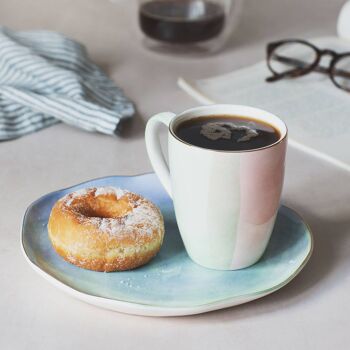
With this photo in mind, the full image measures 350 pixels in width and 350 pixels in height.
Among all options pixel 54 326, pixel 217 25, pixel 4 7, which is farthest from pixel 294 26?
pixel 54 326

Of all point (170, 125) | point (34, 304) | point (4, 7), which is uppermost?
point (170, 125)

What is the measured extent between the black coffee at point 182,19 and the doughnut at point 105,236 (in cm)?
58

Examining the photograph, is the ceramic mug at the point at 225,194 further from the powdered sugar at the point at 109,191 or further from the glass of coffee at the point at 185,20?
the glass of coffee at the point at 185,20

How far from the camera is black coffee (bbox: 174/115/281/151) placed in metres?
0.58

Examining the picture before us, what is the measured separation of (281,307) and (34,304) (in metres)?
0.20

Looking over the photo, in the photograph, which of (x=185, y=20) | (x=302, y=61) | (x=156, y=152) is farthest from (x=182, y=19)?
(x=156, y=152)

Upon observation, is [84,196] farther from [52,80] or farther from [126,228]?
[52,80]

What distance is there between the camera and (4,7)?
137 cm

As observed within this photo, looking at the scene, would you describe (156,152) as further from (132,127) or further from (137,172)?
(132,127)

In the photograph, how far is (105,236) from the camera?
59 cm

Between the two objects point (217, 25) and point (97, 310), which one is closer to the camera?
point (97, 310)

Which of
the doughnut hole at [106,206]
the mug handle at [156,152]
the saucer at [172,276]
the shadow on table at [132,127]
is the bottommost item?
the shadow on table at [132,127]

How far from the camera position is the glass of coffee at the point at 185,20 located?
1.15m

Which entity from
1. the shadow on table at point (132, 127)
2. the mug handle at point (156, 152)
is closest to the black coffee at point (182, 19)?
the shadow on table at point (132, 127)
